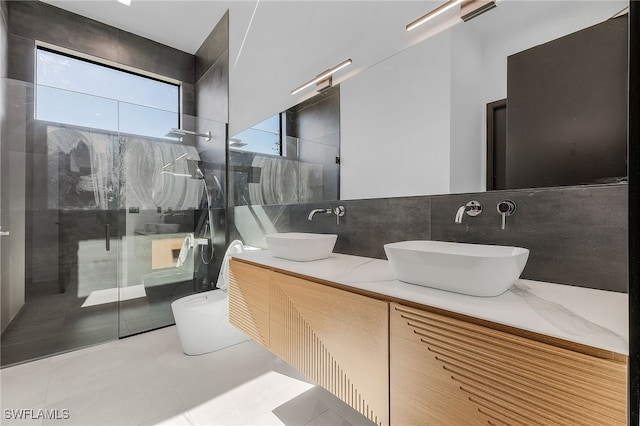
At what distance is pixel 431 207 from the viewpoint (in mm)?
1336

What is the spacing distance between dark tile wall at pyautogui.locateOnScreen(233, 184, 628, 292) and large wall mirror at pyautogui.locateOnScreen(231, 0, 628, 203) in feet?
0.17

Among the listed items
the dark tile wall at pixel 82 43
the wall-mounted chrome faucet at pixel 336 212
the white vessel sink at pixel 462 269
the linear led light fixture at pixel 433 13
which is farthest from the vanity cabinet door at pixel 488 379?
the dark tile wall at pixel 82 43

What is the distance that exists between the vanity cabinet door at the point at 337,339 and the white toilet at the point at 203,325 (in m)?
0.92

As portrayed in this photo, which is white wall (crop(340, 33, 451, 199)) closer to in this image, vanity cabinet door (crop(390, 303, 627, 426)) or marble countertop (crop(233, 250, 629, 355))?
marble countertop (crop(233, 250, 629, 355))

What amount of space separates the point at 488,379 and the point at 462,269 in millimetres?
280

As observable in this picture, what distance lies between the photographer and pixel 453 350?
2.46ft

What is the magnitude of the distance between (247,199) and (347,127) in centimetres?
134

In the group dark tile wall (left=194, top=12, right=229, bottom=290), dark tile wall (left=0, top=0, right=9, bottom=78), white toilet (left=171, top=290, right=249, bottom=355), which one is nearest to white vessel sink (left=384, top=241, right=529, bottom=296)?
white toilet (left=171, top=290, right=249, bottom=355)

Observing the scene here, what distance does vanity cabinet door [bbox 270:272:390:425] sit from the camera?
94 cm

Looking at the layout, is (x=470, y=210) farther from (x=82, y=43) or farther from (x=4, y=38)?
(x=82, y=43)

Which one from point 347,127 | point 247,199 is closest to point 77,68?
point 247,199

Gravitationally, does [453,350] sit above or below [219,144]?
below

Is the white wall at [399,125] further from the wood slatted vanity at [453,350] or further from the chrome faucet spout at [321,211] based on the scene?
the wood slatted vanity at [453,350]

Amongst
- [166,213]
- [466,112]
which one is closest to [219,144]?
[166,213]
